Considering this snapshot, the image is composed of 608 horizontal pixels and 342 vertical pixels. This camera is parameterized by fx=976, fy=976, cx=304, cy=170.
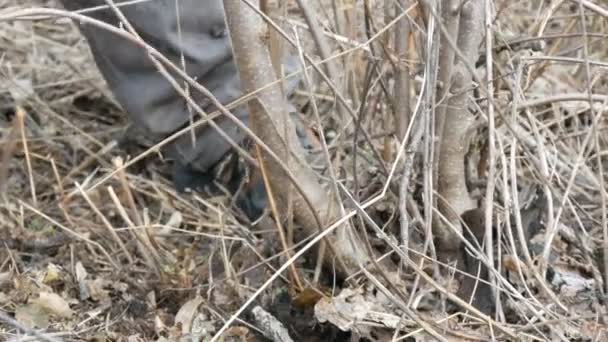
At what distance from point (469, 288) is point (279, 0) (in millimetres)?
568

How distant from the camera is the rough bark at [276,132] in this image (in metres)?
1.37

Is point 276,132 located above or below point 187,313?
above

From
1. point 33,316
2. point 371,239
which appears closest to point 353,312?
point 371,239

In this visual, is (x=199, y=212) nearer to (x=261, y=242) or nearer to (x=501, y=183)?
(x=261, y=242)

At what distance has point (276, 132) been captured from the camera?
1.43m

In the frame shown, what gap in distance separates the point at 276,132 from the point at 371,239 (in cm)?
27

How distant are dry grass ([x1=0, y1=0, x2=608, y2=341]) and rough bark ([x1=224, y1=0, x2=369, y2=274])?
5 cm

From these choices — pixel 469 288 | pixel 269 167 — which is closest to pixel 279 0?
pixel 269 167

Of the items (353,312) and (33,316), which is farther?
(33,316)

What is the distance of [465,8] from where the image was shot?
1.39 m

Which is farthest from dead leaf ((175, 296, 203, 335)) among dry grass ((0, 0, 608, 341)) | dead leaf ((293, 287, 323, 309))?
dead leaf ((293, 287, 323, 309))

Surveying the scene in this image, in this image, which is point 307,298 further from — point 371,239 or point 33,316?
point 33,316

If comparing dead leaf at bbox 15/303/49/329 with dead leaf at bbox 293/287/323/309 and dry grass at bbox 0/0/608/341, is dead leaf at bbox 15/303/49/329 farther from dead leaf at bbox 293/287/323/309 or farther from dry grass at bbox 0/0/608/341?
dead leaf at bbox 293/287/323/309

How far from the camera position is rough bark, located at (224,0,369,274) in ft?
4.50
